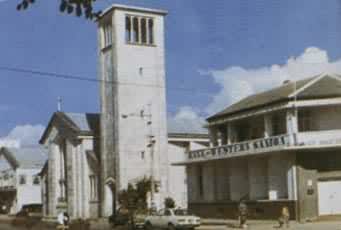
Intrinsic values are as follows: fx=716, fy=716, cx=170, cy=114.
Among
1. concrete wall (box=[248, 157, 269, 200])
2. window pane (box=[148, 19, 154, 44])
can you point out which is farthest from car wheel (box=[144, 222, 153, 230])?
window pane (box=[148, 19, 154, 44])

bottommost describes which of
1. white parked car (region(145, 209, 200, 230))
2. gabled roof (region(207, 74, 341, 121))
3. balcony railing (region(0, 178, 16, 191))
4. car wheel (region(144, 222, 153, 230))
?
car wheel (region(144, 222, 153, 230))

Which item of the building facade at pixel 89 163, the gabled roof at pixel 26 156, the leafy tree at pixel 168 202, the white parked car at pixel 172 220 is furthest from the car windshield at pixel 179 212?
the gabled roof at pixel 26 156

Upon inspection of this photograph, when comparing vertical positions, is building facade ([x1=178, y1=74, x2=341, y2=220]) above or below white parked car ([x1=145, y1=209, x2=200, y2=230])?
above

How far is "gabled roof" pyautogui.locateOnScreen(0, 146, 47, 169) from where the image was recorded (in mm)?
70938

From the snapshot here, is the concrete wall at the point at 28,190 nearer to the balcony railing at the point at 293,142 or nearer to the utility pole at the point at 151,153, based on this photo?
the utility pole at the point at 151,153

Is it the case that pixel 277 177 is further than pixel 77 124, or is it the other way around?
pixel 77 124

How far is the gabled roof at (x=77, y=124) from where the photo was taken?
53.0 meters

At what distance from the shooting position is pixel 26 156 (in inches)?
2884

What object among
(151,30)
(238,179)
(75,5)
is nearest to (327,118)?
(238,179)

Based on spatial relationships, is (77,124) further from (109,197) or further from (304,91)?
(304,91)

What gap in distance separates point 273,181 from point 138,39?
58.8ft

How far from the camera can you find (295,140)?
32.6m

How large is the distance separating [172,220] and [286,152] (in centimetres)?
652

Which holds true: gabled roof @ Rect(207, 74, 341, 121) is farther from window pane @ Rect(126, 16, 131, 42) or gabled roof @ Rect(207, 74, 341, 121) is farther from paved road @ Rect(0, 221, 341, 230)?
window pane @ Rect(126, 16, 131, 42)
